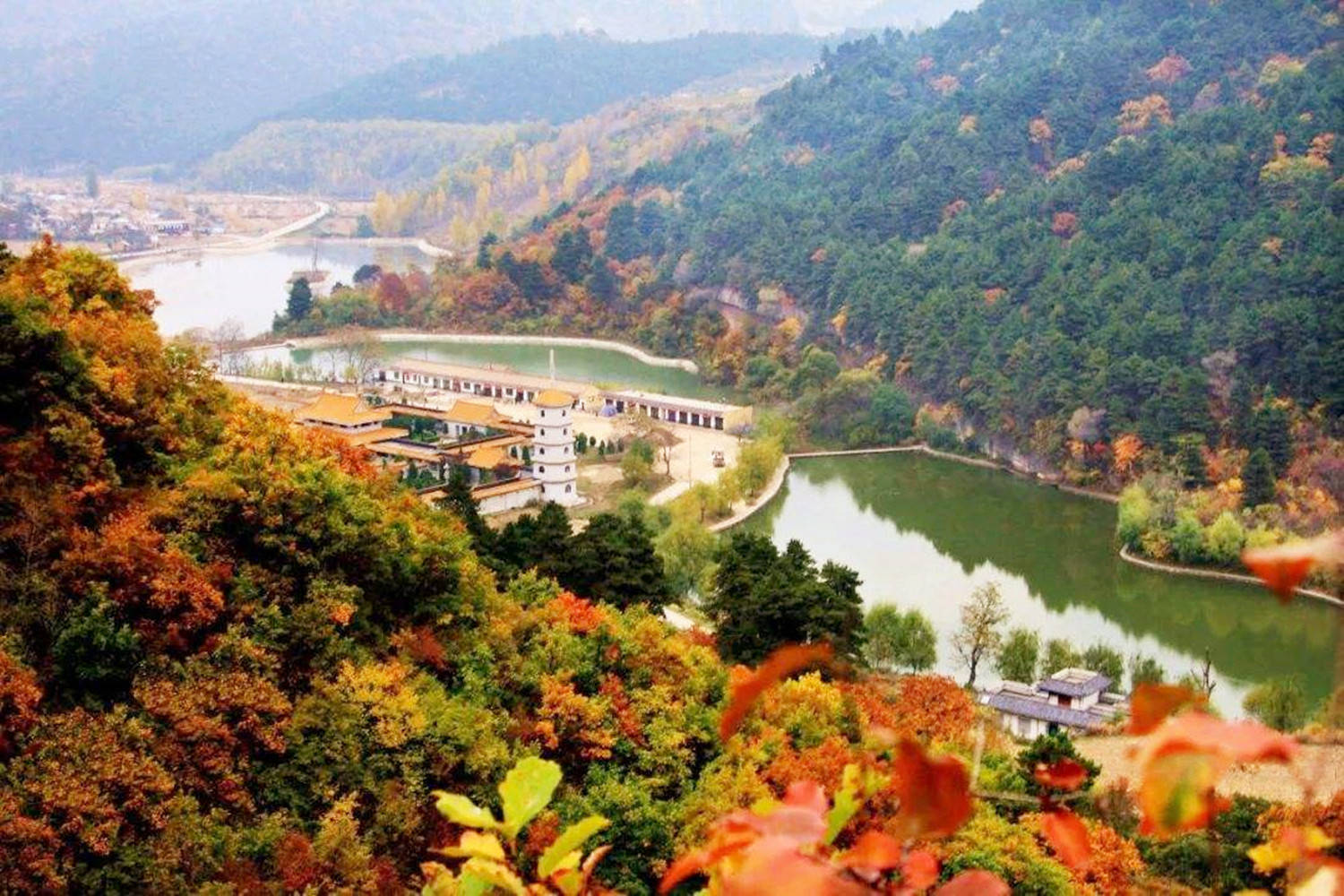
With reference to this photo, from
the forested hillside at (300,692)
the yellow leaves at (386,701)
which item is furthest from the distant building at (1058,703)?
the yellow leaves at (386,701)

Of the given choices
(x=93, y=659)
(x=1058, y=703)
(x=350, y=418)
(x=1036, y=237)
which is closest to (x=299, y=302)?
(x=350, y=418)

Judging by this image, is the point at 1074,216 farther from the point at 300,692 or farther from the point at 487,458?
the point at 300,692

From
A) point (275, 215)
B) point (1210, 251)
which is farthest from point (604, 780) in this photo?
point (275, 215)

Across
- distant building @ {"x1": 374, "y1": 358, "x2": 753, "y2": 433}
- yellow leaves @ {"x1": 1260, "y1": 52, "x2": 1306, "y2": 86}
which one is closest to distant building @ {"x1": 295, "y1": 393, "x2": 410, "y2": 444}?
distant building @ {"x1": 374, "y1": 358, "x2": 753, "y2": 433}

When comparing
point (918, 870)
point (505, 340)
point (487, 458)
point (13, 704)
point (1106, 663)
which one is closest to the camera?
point (918, 870)

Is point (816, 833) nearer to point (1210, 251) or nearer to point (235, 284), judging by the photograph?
point (1210, 251)

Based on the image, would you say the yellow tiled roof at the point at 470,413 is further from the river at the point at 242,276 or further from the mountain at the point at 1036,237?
the river at the point at 242,276
